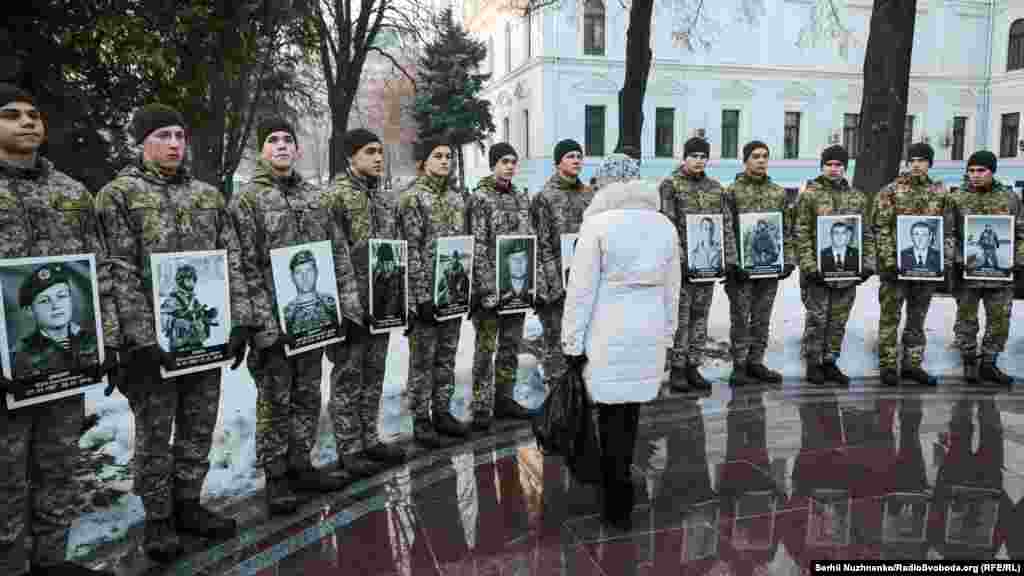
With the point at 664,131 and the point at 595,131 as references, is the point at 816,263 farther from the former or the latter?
the point at 664,131

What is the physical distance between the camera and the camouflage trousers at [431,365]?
17.5ft

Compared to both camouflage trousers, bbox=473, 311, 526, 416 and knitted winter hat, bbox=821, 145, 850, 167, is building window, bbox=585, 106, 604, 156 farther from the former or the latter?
camouflage trousers, bbox=473, 311, 526, 416

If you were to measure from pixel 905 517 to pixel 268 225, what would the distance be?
423 centimetres

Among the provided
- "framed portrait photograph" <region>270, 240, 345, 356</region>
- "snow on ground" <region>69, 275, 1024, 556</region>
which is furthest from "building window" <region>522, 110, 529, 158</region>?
"framed portrait photograph" <region>270, 240, 345, 356</region>

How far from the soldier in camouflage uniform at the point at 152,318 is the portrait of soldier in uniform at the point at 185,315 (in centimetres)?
9

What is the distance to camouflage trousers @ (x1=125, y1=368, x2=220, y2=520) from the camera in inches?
148

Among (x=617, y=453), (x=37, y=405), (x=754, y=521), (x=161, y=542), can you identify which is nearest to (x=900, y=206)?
(x=754, y=521)

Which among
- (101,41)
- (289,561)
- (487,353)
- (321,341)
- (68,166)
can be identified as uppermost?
(101,41)

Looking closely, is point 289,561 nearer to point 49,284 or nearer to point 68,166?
point 49,284

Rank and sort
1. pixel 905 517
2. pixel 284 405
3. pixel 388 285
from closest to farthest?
pixel 905 517, pixel 284 405, pixel 388 285

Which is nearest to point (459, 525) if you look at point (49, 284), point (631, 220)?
point (631, 220)

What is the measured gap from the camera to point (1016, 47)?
4059 centimetres

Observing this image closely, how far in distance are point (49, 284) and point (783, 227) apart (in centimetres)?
603

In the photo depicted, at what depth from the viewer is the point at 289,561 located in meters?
3.76
